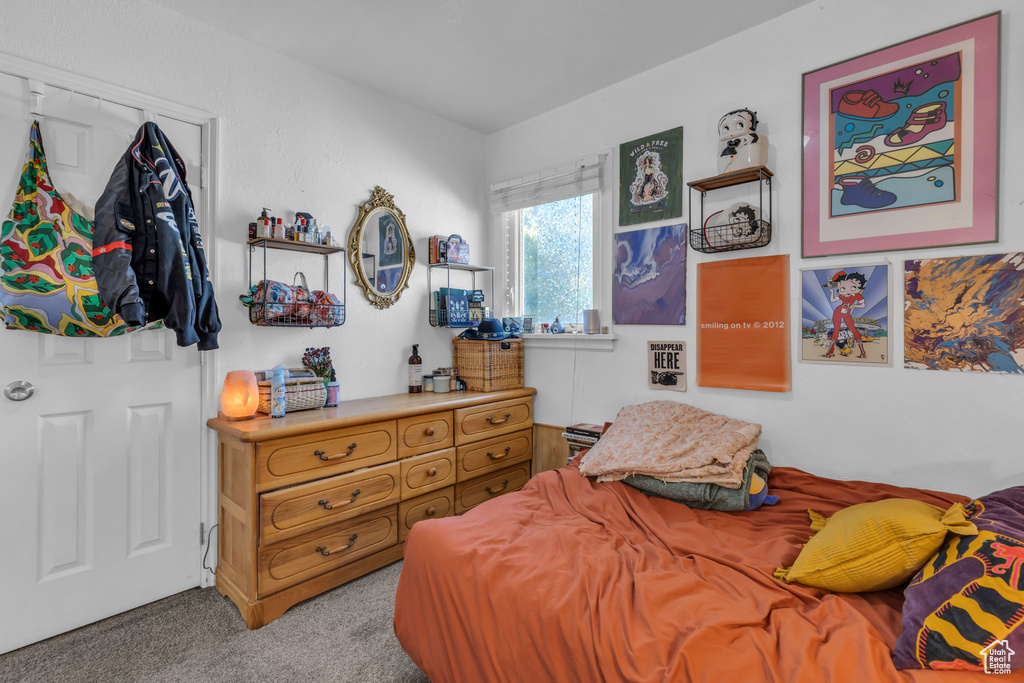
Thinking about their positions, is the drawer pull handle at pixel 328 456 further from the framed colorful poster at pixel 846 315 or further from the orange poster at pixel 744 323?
the framed colorful poster at pixel 846 315

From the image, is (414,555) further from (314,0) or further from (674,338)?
(314,0)

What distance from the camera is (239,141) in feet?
7.86

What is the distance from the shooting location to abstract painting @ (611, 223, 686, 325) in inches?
102

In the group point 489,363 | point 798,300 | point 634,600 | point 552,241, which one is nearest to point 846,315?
point 798,300

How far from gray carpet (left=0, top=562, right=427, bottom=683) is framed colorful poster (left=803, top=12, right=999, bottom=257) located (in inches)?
98.7

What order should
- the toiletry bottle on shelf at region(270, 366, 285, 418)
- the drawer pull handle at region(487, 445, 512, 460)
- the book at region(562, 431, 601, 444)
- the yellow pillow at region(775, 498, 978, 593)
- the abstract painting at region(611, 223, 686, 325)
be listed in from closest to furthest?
1. the yellow pillow at region(775, 498, 978, 593)
2. the toiletry bottle on shelf at region(270, 366, 285, 418)
3. the abstract painting at region(611, 223, 686, 325)
4. the book at region(562, 431, 601, 444)
5. the drawer pull handle at region(487, 445, 512, 460)

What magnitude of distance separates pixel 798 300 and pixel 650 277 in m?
0.76

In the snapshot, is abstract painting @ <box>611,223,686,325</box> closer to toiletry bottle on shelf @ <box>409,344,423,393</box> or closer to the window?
the window

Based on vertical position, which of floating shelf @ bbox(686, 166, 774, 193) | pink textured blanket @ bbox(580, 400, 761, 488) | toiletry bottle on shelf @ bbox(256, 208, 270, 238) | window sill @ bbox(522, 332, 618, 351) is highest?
floating shelf @ bbox(686, 166, 774, 193)

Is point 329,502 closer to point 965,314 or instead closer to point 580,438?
point 580,438

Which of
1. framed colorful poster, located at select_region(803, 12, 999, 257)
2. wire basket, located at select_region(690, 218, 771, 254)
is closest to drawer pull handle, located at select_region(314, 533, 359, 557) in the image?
wire basket, located at select_region(690, 218, 771, 254)

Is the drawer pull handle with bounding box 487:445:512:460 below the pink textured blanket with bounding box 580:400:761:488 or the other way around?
below

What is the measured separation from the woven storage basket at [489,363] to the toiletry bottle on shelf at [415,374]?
0.98 feet

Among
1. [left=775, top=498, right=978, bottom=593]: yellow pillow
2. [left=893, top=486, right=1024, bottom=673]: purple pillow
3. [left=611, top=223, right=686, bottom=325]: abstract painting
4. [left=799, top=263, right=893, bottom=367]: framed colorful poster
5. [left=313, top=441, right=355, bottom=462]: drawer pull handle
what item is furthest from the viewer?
[left=611, top=223, right=686, bottom=325]: abstract painting
